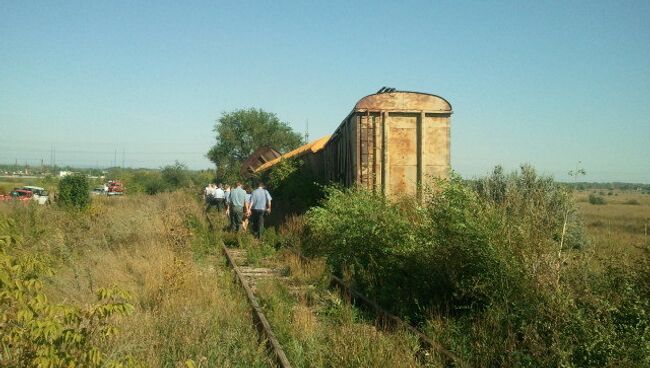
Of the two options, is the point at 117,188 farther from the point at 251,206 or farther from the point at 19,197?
the point at 251,206

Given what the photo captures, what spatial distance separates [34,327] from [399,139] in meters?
11.1

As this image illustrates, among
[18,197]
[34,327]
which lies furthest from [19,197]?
[34,327]

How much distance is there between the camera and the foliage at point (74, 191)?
87.0ft

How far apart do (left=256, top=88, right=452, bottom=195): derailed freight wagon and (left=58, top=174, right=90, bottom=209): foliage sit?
1756 cm

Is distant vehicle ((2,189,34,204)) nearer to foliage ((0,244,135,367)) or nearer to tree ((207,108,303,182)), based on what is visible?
foliage ((0,244,135,367))

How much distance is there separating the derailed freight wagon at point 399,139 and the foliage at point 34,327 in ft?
32.7

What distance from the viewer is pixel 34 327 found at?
10.9 feet

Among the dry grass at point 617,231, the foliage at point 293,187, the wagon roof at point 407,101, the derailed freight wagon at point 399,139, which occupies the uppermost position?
the wagon roof at point 407,101

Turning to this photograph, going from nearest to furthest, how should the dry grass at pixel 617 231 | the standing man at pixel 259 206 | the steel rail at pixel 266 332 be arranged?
the steel rail at pixel 266 332 < the dry grass at pixel 617 231 < the standing man at pixel 259 206

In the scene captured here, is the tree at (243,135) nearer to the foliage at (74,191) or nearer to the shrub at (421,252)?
the foliage at (74,191)

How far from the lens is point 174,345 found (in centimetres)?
552

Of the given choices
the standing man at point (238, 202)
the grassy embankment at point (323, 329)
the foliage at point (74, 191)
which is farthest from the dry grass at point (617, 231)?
the foliage at point (74, 191)

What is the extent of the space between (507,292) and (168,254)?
6281mm

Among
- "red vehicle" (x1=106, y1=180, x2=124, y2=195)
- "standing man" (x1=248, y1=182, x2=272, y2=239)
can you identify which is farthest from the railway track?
"red vehicle" (x1=106, y1=180, x2=124, y2=195)
